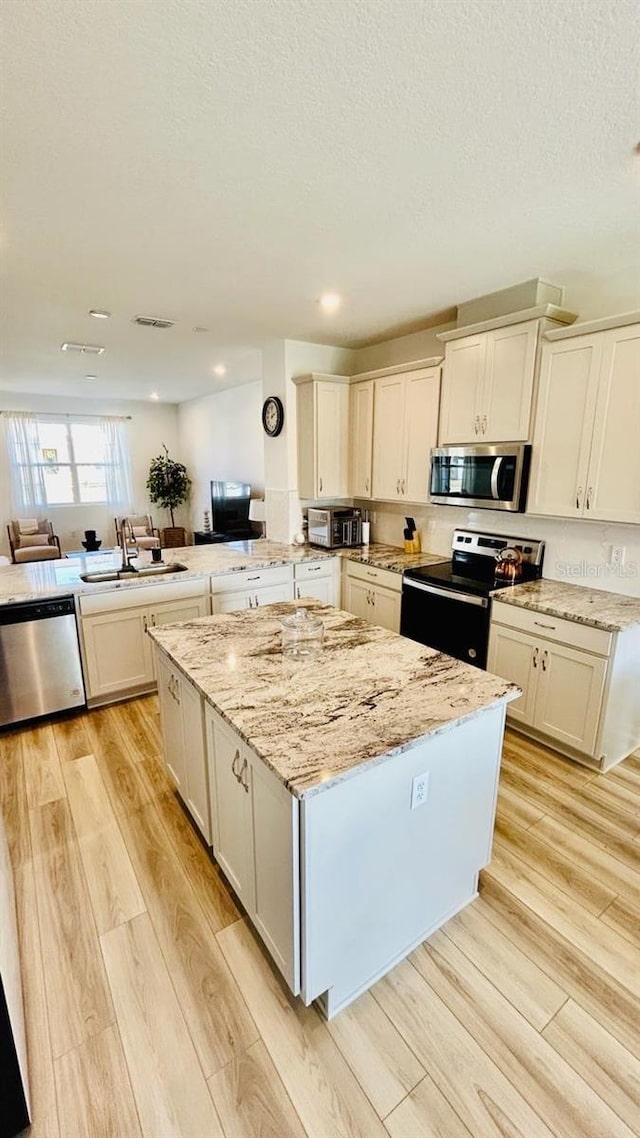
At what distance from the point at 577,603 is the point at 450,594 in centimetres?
74

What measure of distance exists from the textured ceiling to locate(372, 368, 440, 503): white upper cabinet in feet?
2.33

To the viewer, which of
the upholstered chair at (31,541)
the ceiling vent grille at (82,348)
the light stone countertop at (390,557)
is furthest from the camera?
the upholstered chair at (31,541)

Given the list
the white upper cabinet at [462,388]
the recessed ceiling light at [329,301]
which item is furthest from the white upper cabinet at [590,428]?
the recessed ceiling light at [329,301]

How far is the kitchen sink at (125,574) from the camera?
10.8 ft

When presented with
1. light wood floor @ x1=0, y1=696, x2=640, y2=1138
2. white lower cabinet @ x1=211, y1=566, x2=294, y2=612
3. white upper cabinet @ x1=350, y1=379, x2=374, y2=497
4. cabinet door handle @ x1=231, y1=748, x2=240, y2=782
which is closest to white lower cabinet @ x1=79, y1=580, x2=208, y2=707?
white lower cabinet @ x1=211, y1=566, x2=294, y2=612

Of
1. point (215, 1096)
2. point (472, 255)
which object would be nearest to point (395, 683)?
point (215, 1096)

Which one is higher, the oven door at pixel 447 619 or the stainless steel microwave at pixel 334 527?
the stainless steel microwave at pixel 334 527

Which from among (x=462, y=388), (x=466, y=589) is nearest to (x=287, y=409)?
A: (x=462, y=388)

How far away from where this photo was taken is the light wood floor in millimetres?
1247

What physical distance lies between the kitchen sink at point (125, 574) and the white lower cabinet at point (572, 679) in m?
2.33

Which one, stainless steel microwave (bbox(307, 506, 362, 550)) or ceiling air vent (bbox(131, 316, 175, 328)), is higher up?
ceiling air vent (bbox(131, 316, 175, 328))

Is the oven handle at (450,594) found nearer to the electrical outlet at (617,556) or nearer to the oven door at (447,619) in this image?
the oven door at (447,619)

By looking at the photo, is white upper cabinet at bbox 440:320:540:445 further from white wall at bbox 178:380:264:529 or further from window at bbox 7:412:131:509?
window at bbox 7:412:131:509

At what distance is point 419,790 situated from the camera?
4.86ft
